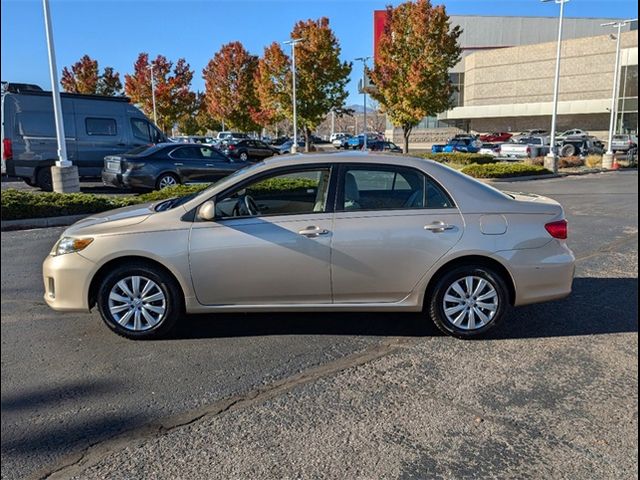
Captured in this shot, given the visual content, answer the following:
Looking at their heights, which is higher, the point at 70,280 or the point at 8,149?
the point at 8,149

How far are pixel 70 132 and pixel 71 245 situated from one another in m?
11.8

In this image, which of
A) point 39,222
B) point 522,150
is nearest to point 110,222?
point 39,222

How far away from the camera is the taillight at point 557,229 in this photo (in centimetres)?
432

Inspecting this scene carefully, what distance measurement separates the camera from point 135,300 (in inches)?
164

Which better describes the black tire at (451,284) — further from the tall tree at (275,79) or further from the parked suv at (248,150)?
the tall tree at (275,79)

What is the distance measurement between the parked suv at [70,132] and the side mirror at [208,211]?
11085mm

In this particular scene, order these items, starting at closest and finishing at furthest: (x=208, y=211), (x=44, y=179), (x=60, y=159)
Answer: (x=208, y=211), (x=60, y=159), (x=44, y=179)

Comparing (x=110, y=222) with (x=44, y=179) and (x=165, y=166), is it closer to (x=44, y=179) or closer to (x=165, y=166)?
(x=165, y=166)

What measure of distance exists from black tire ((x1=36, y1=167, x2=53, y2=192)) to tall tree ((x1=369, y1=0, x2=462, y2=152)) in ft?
60.9

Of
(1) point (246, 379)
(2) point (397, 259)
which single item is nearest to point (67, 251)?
(1) point (246, 379)

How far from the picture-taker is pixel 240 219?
4.18 m

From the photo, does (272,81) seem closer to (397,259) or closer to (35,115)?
(35,115)

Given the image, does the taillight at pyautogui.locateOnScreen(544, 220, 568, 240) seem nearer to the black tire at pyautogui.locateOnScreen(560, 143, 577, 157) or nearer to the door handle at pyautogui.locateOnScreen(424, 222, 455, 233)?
the door handle at pyautogui.locateOnScreen(424, 222, 455, 233)

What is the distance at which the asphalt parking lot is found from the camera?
106 inches
